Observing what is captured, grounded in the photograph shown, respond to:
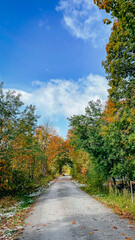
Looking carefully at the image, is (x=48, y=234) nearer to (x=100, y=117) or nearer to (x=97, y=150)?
(x=97, y=150)

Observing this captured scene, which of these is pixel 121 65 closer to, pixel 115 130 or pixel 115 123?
pixel 115 123

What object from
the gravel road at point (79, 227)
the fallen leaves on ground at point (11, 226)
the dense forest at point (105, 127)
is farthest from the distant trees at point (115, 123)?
the fallen leaves on ground at point (11, 226)

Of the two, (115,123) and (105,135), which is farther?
(105,135)

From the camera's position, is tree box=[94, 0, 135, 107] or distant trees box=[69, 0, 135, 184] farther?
tree box=[94, 0, 135, 107]

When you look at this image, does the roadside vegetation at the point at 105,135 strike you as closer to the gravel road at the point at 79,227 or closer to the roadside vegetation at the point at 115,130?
the roadside vegetation at the point at 115,130

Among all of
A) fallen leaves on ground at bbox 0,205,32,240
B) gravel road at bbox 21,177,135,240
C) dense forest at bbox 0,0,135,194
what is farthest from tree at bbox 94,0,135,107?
fallen leaves on ground at bbox 0,205,32,240

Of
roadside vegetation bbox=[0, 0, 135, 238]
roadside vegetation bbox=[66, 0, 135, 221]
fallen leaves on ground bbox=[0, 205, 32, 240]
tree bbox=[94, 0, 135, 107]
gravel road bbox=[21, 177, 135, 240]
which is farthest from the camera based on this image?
tree bbox=[94, 0, 135, 107]

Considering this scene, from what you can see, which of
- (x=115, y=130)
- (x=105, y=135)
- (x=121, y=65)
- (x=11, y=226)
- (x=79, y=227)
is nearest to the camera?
(x=79, y=227)

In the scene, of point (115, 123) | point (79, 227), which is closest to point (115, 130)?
point (115, 123)

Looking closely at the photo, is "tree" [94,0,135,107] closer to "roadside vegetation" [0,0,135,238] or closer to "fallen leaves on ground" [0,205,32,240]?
"roadside vegetation" [0,0,135,238]

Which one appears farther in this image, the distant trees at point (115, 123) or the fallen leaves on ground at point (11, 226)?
the distant trees at point (115, 123)

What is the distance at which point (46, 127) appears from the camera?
2788 cm

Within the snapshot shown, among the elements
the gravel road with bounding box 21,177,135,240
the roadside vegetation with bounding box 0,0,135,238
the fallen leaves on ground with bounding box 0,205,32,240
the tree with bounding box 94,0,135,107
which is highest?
the tree with bounding box 94,0,135,107

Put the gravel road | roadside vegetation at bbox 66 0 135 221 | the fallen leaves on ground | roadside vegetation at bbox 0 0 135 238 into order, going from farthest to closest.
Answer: roadside vegetation at bbox 66 0 135 221, roadside vegetation at bbox 0 0 135 238, the fallen leaves on ground, the gravel road
